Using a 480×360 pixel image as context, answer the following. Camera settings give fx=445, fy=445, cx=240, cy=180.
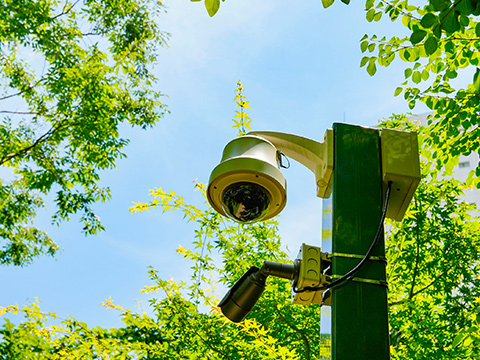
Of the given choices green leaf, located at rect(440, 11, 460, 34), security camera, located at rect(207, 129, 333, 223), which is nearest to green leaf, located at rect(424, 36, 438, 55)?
green leaf, located at rect(440, 11, 460, 34)

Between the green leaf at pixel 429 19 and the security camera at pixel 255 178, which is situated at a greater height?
the green leaf at pixel 429 19

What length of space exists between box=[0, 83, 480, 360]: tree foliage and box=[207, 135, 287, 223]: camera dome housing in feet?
8.86

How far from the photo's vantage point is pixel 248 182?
1.96m

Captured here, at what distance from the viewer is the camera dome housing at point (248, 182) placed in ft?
6.35

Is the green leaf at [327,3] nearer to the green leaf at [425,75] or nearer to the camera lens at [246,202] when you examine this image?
the camera lens at [246,202]

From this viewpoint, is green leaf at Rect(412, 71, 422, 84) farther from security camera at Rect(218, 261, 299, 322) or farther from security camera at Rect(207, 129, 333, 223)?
security camera at Rect(218, 261, 299, 322)

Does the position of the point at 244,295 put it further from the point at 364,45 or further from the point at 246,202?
the point at 364,45

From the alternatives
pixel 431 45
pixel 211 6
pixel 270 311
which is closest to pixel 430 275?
pixel 270 311

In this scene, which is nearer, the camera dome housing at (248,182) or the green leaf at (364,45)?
the camera dome housing at (248,182)

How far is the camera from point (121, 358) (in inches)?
193

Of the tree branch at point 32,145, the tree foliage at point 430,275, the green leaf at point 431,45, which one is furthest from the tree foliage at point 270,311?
the tree branch at point 32,145

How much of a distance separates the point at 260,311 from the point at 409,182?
3837 millimetres

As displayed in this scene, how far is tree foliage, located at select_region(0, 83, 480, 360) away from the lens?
16.4 feet

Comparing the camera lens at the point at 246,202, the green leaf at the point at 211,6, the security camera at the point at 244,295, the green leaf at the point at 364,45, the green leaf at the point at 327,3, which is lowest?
the security camera at the point at 244,295
